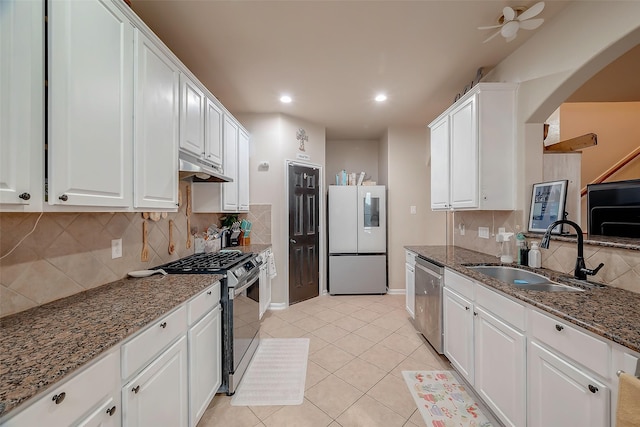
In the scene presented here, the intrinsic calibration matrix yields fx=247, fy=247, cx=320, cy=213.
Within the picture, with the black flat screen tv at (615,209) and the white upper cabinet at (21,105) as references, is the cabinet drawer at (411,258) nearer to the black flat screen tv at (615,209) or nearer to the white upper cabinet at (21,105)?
the black flat screen tv at (615,209)

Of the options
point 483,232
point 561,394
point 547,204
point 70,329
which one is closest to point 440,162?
point 483,232

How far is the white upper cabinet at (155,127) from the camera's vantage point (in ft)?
4.41

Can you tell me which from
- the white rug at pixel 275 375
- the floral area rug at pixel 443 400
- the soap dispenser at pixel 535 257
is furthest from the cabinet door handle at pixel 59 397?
the soap dispenser at pixel 535 257

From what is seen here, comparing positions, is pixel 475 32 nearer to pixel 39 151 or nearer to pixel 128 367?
pixel 39 151

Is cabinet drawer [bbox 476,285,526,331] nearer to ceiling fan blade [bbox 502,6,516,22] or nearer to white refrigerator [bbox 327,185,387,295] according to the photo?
ceiling fan blade [bbox 502,6,516,22]

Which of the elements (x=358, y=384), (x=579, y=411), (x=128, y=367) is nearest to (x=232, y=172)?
(x=128, y=367)

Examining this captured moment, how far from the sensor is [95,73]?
108 centimetres

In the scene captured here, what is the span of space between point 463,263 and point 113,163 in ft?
8.12

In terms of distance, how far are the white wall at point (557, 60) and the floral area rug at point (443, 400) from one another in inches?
58.9

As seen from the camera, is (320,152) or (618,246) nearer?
(618,246)

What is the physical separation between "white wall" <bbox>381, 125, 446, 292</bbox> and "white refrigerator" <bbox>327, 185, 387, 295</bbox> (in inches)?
6.6

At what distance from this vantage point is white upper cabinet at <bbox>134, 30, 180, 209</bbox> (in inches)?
52.9

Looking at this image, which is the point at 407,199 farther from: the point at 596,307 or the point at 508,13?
the point at 596,307

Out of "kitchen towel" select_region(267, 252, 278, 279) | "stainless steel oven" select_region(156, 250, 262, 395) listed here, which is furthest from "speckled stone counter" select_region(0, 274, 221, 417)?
"kitchen towel" select_region(267, 252, 278, 279)
